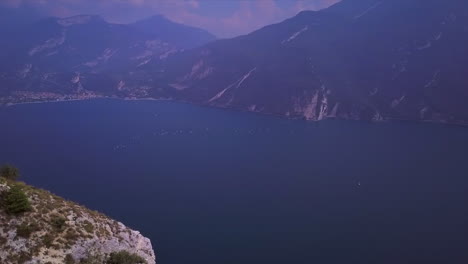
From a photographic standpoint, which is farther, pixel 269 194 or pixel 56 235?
pixel 269 194

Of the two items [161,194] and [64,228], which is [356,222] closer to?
[161,194]

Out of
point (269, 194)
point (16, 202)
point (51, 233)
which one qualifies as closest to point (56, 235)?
point (51, 233)

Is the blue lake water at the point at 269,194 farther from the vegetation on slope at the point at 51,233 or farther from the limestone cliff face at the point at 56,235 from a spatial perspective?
the vegetation on slope at the point at 51,233

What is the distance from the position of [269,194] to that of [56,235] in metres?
97.5

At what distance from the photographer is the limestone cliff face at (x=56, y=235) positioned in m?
28.7

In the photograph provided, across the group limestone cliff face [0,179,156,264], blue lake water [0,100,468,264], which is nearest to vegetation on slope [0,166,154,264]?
limestone cliff face [0,179,156,264]

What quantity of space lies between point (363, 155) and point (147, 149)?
315 feet

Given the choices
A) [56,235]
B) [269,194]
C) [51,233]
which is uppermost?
[51,233]

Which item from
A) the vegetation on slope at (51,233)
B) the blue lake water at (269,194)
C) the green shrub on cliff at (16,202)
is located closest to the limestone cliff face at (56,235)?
the vegetation on slope at (51,233)

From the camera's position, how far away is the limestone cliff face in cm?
2867

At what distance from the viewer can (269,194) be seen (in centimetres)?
12462

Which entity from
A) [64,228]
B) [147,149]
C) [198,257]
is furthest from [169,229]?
[147,149]

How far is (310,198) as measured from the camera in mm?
122125

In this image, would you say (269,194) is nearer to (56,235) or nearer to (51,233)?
(56,235)
